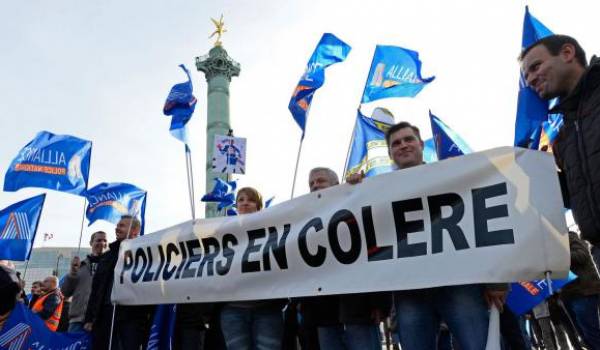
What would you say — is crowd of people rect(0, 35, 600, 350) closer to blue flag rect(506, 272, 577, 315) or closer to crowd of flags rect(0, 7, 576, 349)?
blue flag rect(506, 272, 577, 315)

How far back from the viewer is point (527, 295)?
3693mm

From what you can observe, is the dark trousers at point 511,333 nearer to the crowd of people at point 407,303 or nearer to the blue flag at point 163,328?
the crowd of people at point 407,303

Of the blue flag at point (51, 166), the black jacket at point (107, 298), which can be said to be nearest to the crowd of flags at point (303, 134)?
the blue flag at point (51, 166)

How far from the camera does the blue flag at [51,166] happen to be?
23.7 ft

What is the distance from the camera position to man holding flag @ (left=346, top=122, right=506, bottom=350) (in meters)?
2.30

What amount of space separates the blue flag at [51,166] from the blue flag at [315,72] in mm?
4310

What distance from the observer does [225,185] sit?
11.5 metres

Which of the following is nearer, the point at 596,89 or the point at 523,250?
the point at 596,89

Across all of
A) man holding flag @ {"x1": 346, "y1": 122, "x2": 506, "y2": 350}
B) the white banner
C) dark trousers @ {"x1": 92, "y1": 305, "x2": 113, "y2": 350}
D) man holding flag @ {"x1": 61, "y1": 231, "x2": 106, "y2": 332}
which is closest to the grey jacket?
man holding flag @ {"x1": 61, "y1": 231, "x2": 106, "y2": 332}

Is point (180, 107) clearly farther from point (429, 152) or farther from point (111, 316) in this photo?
point (429, 152)

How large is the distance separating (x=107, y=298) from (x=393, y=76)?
14.1 feet

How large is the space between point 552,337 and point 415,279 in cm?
659

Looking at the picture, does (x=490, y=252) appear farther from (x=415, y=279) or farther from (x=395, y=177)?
(x=395, y=177)

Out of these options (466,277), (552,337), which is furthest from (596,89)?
(552,337)
